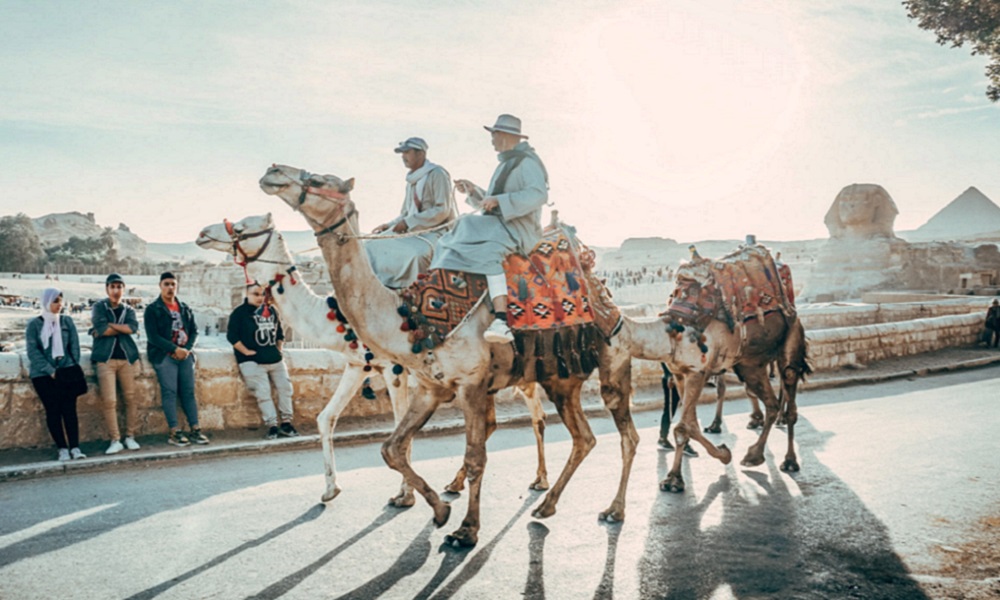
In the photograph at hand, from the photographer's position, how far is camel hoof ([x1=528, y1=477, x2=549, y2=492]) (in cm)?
645

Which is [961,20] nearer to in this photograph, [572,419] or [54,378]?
[572,419]

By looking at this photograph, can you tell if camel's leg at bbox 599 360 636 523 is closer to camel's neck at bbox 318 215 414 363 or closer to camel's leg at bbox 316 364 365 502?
camel's neck at bbox 318 215 414 363

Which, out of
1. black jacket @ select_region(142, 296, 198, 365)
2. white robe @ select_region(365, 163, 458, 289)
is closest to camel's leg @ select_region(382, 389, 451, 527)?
white robe @ select_region(365, 163, 458, 289)

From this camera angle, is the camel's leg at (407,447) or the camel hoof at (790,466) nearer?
the camel's leg at (407,447)

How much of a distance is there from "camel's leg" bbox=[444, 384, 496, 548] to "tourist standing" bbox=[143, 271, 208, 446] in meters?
4.05

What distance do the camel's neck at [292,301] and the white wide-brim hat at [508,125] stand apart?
77.9 inches

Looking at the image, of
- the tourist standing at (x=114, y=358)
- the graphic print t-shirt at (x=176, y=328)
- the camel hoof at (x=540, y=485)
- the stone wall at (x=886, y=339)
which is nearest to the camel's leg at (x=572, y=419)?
the camel hoof at (x=540, y=485)

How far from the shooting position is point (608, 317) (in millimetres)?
5949

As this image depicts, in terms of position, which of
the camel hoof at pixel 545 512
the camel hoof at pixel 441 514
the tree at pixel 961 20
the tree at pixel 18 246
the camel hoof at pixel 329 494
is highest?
the tree at pixel 18 246

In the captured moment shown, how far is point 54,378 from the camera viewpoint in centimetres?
→ 717

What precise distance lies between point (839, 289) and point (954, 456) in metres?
33.0

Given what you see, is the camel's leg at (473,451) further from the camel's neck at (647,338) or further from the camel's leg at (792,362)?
the camel's leg at (792,362)

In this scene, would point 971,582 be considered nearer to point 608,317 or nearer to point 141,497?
point 608,317

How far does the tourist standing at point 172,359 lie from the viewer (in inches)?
307
